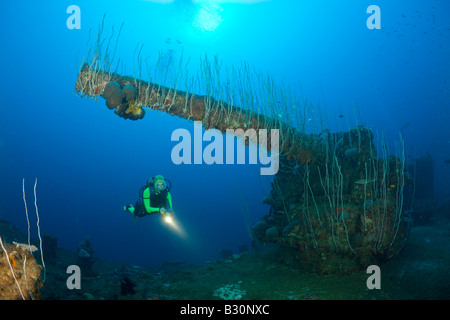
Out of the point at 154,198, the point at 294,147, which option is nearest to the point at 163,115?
the point at 154,198

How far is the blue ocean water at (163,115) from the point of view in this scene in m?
49.4

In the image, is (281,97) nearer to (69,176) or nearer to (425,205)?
(425,205)

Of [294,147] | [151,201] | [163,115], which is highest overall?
[163,115]

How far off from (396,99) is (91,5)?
4159 inches

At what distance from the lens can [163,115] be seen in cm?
3747

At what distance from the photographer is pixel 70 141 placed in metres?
80.6

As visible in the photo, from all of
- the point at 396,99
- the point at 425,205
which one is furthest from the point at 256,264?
the point at 396,99

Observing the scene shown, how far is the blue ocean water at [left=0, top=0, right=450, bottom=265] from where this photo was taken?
49.4 m

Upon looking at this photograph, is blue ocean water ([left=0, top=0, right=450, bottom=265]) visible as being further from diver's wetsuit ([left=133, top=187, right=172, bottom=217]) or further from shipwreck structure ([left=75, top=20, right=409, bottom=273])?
shipwreck structure ([left=75, top=20, right=409, bottom=273])

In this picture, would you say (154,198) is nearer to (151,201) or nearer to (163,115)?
(151,201)

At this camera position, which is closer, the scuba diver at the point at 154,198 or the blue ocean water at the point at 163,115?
the scuba diver at the point at 154,198

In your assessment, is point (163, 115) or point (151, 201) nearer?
point (151, 201)

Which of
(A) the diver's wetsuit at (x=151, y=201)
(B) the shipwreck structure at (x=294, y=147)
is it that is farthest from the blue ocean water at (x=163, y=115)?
(B) the shipwreck structure at (x=294, y=147)

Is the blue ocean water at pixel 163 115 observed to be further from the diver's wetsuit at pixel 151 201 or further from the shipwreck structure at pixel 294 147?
the shipwreck structure at pixel 294 147
